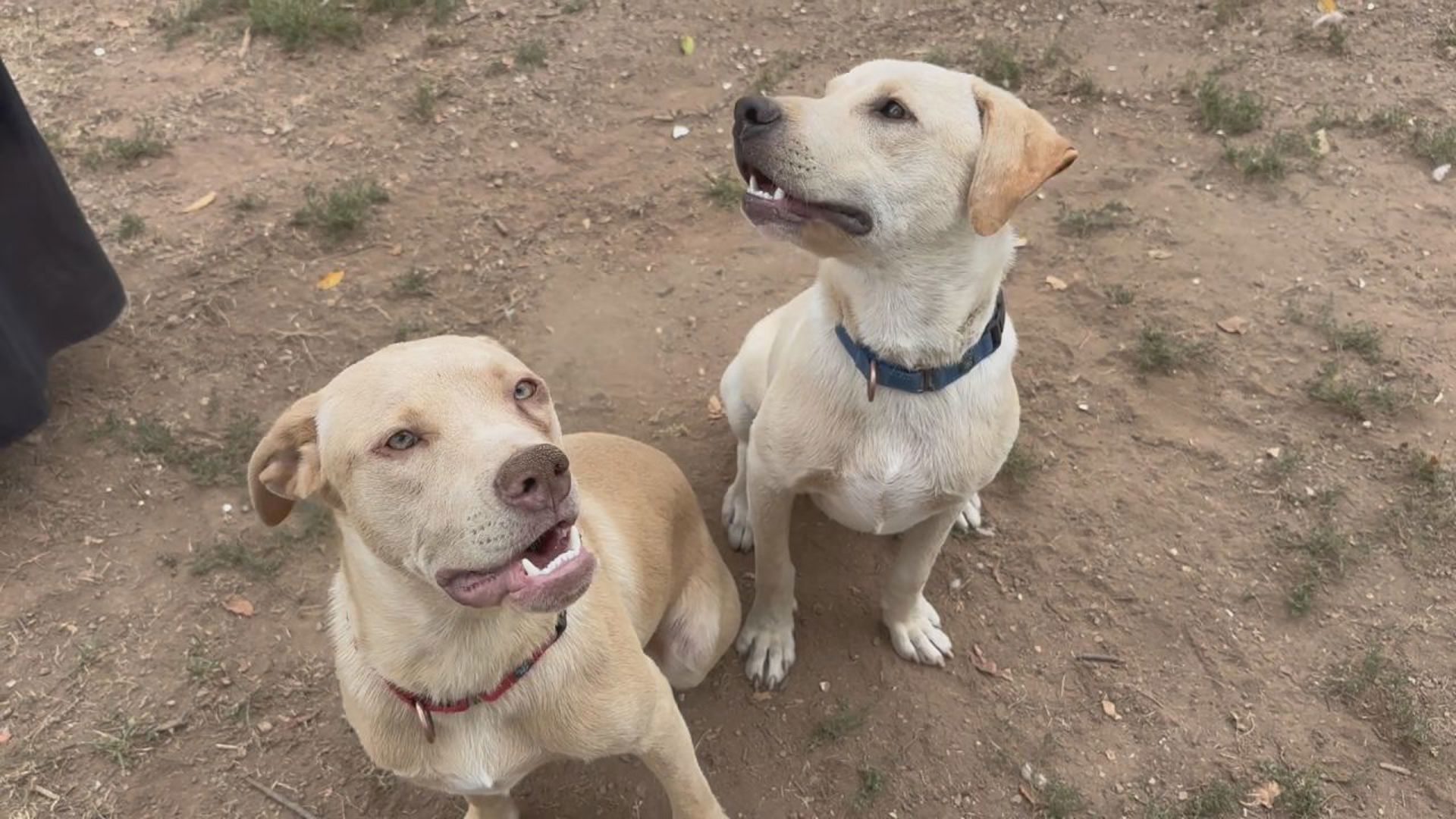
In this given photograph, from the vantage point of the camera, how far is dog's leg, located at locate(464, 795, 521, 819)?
2.88 m

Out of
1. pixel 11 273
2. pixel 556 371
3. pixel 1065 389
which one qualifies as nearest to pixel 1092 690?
pixel 1065 389

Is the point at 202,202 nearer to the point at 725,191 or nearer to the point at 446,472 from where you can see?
the point at 725,191

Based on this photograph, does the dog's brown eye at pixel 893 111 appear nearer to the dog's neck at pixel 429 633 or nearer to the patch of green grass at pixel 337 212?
the dog's neck at pixel 429 633

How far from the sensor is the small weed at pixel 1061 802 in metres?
3.18

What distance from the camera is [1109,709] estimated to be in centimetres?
345

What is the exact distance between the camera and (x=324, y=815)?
3.24 m

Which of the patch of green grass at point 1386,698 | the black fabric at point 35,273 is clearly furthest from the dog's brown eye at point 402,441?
the patch of green grass at point 1386,698

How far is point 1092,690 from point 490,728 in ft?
7.44

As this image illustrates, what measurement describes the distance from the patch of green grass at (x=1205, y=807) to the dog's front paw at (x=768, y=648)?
1.34m

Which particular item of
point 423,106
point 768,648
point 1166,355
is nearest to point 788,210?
point 768,648

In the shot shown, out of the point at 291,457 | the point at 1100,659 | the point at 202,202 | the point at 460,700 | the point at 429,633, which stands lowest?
the point at 1100,659

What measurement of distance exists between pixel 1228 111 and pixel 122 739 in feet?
20.2

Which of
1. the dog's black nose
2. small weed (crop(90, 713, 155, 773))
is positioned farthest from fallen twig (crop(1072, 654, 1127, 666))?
small weed (crop(90, 713, 155, 773))

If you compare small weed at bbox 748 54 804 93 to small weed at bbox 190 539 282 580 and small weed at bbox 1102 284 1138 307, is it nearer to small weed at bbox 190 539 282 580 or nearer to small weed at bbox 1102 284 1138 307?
small weed at bbox 1102 284 1138 307
